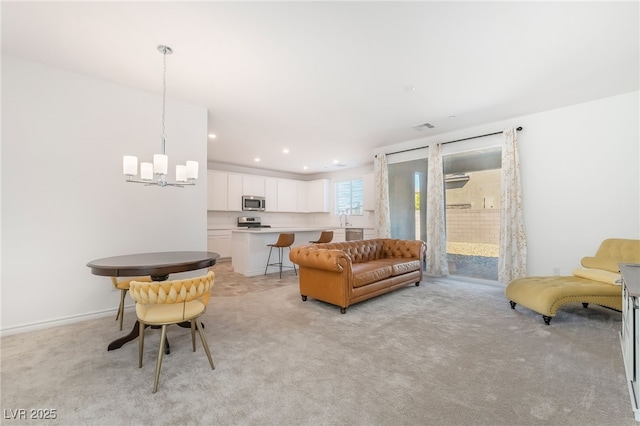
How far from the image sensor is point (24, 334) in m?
2.73

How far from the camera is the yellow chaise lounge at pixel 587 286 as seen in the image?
9.59ft

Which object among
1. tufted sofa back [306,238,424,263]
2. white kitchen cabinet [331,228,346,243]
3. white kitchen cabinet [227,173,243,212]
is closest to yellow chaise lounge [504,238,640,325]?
tufted sofa back [306,238,424,263]

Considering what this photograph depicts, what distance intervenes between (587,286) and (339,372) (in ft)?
9.68

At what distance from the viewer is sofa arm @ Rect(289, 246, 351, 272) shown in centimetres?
336

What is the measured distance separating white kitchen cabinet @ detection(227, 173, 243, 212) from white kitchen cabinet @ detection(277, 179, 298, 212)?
4.39ft

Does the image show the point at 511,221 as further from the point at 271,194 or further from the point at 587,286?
the point at 271,194

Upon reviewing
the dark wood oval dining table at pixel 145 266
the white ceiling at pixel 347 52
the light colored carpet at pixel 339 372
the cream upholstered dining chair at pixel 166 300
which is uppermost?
the white ceiling at pixel 347 52

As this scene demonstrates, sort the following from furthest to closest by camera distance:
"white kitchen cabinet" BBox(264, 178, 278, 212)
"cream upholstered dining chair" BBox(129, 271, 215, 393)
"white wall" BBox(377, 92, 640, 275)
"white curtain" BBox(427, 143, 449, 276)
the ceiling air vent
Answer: "white kitchen cabinet" BBox(264, 178, 278, 212) → "white curtain" BBox(427, 143, 449, 276) → the ceiling air vent → "white wall" BBox(377, 92, 640, 275) → "cream upholstered dining chair" BBox(129, 271, 215, 393)

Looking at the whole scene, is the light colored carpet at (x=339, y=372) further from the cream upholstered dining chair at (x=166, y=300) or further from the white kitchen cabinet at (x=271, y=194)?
the white kitchen cabinet at (x=271, y=194)

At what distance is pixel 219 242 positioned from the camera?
7.46m

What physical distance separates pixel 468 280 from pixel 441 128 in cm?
281

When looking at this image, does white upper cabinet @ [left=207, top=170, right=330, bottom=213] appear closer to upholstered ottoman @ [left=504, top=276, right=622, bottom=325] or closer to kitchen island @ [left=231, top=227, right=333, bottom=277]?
kitchen island @ [left=231, top=227, right=333, bottom=277]

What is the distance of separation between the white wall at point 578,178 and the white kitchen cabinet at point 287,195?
601 centimetres

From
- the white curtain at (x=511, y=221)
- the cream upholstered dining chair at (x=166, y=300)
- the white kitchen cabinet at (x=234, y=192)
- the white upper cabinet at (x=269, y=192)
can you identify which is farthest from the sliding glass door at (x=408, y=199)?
the cream upholstered dining chair at (x=166, y=300)
